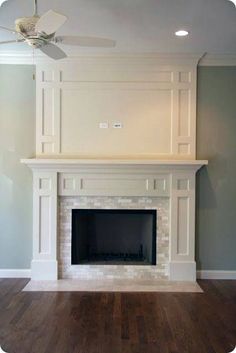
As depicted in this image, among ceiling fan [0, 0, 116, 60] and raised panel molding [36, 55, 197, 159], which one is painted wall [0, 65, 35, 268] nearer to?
raised panel molding [36, 55, 197, 159]

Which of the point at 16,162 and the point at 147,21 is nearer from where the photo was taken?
the point at 147,21

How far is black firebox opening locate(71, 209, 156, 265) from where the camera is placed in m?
4.90

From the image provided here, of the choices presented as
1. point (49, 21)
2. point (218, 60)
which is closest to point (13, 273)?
point (49, 21)

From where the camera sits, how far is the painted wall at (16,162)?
476 cm

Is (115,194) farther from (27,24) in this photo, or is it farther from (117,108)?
(27,24)

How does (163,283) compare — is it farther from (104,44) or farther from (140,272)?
(104,44)

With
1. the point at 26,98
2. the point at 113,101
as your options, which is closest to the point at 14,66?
the point at 26,98

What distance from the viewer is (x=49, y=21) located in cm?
244

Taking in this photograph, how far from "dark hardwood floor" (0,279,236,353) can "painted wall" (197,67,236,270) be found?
511 millimetres

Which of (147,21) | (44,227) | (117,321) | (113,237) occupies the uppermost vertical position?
(147,21)

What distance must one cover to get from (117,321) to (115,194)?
1.65 metres

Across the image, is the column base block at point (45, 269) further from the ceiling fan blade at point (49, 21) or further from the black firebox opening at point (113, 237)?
the ceiling fan blade at point (49, 21)

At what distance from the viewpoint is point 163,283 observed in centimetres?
461

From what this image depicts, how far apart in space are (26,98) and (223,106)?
2.53 m
